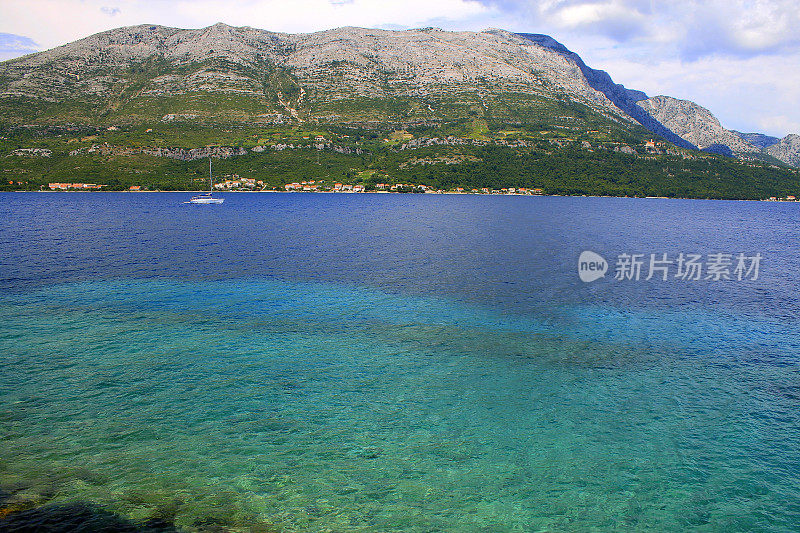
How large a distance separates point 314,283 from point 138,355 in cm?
1472

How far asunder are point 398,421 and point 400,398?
156 centimetres

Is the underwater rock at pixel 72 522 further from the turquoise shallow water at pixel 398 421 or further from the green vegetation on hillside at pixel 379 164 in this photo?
the green vegetation on hillside at pixel 379 164

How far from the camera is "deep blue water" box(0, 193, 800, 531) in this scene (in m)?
11.2

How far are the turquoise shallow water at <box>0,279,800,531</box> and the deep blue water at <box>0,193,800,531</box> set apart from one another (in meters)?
0.08

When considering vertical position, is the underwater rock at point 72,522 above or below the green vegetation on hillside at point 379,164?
below

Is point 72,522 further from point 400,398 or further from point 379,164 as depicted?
point 379,164

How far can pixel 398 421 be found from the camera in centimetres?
1498

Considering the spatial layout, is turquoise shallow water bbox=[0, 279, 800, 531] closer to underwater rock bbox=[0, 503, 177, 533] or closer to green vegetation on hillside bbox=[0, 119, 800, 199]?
underwater rock bbox=[0, 503, 177, 533]

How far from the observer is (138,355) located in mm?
19375

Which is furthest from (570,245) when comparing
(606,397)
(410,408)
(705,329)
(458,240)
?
(410,408)

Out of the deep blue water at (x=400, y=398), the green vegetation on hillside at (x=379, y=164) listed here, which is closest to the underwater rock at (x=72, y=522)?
the deep blue water at (x=400, y=398)

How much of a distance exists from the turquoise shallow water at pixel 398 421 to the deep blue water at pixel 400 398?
8 cm

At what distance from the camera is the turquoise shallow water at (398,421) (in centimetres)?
1109

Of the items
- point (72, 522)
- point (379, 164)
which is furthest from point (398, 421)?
point (379, 164)
